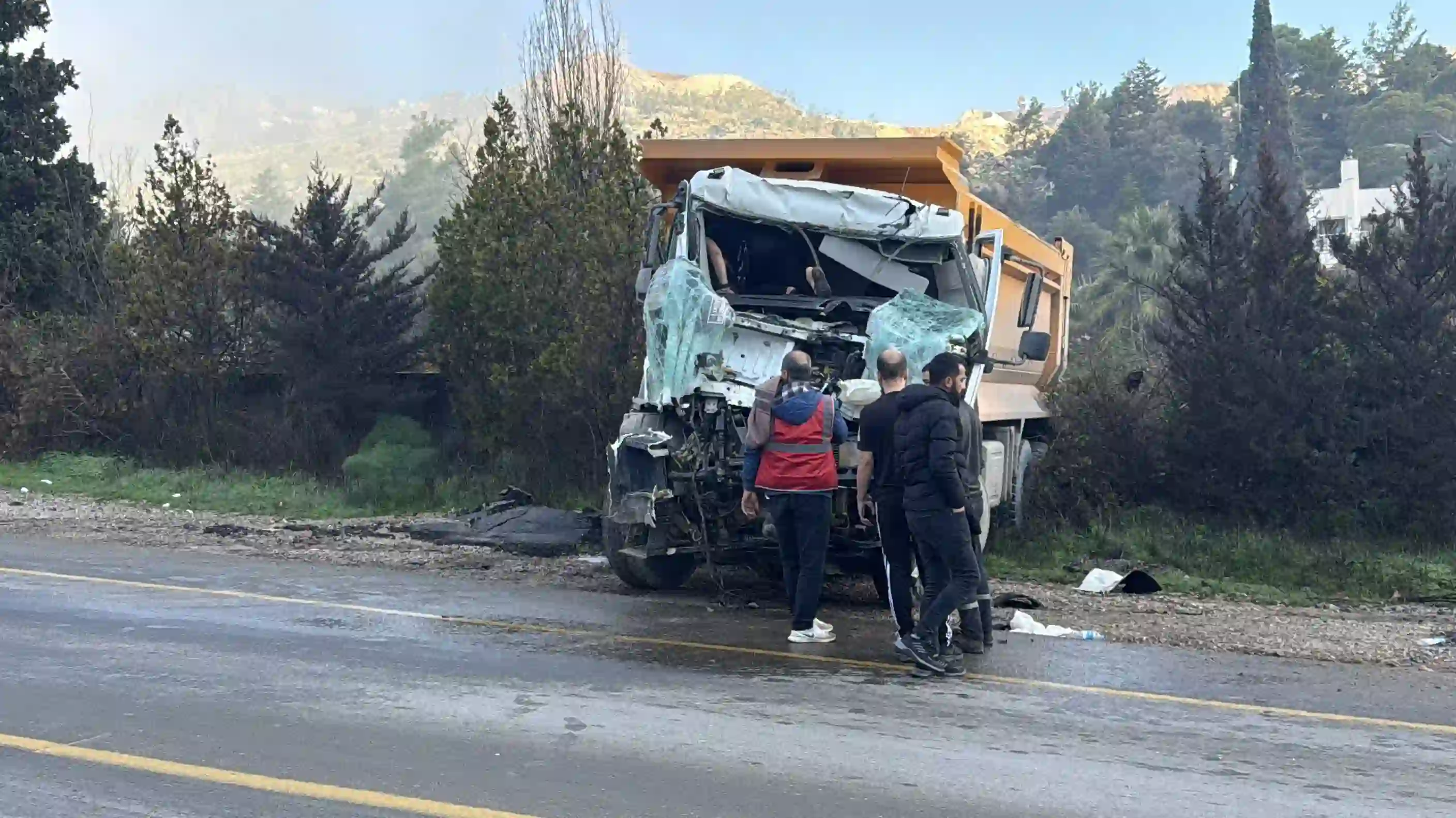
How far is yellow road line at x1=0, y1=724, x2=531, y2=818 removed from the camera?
4.91 m

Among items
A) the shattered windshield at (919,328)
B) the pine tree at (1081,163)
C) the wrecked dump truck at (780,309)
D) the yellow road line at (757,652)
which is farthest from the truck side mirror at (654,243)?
the pine tree at (1081,163)

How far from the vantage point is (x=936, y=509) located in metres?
7.74

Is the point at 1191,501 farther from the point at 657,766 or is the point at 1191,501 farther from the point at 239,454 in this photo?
the point at 239,454

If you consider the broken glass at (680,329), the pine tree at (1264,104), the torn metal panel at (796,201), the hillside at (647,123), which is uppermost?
the hillside at (647,123)

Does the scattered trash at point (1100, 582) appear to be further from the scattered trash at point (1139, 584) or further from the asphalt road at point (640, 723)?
the asphalt road at point (640, 723)

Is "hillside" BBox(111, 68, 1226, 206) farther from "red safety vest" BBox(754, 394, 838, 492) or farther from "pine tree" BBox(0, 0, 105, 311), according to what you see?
"red safety vest" BBox(754, 394, 838, 492)

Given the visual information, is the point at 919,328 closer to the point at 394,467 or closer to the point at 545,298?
the point at 545,298

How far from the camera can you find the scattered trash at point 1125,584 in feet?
36.1

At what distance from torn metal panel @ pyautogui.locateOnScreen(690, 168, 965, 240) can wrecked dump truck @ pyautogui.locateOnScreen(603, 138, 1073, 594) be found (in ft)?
0.04

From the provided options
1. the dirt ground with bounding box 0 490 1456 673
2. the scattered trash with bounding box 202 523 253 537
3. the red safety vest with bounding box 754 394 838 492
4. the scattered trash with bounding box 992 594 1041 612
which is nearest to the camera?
the red safety vest with bounding box 754 394 838 492

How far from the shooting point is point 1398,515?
1266 centimetres

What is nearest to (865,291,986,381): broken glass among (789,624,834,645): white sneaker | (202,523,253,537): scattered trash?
(789,624,834,645): white sneaker

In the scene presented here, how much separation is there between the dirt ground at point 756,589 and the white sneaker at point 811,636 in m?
1.55

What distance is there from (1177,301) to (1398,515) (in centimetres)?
282
